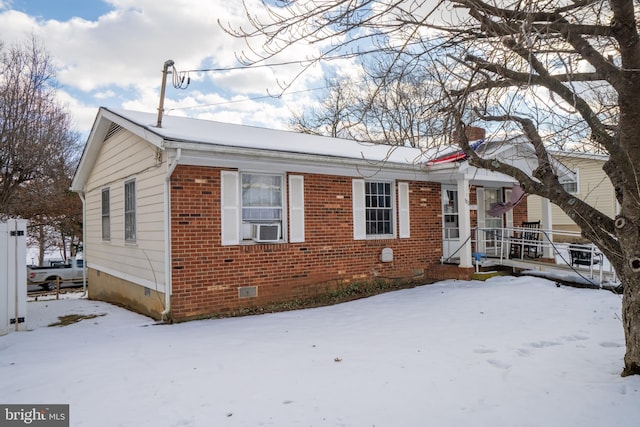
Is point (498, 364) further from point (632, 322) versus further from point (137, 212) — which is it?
point (137, 212)

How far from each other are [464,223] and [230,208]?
5706mm

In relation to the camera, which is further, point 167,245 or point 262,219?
point 262,219

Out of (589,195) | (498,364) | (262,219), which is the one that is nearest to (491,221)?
(262,219)

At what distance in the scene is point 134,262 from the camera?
928 centimetres

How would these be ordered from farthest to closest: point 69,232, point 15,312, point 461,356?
1. point 69,232
2. point 15,312
3. point 461,356

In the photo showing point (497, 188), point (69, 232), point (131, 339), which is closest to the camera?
point (131, 339)

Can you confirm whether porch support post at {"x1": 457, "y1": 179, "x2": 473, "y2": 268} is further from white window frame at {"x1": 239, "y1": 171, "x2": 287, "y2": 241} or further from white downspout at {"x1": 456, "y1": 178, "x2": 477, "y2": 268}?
white window frame at {"x1": 239, "y1": 171, "x2": 287, "y2": 241}

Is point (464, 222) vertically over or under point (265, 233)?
over

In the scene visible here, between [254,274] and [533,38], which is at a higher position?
[533,38]

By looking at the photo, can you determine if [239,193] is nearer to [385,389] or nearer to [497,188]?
[385,389]

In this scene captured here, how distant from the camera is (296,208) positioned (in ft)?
29.8

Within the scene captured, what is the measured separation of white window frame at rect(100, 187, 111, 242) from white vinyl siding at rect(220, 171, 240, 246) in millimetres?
4774

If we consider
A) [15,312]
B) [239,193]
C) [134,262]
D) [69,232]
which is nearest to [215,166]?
[239,193]

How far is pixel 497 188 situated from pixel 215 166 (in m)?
8.91
